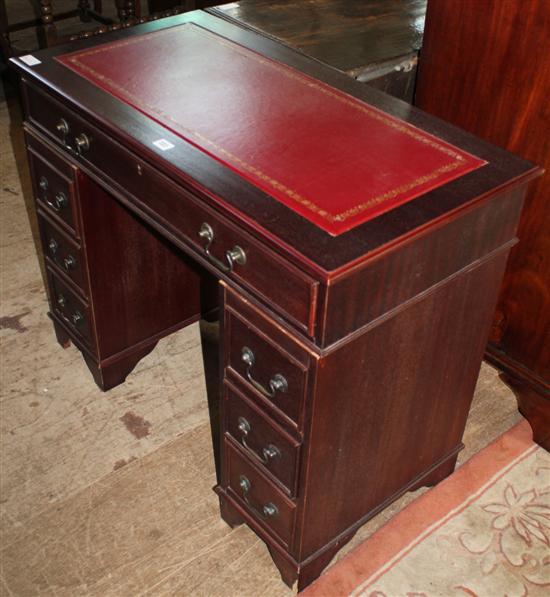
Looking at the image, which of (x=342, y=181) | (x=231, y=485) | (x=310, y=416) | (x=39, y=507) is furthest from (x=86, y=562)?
(x=342, y=181)

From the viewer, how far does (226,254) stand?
1.59 meters

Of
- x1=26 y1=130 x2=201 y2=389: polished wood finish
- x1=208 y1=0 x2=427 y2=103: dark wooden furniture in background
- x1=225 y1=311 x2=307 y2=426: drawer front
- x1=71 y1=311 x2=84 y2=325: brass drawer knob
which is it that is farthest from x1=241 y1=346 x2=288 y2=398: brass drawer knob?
x1=208 y1=0 x2=427 y2=103: dark wooden furniture in background

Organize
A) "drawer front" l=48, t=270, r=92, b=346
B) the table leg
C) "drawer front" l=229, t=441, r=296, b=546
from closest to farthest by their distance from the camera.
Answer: "drawer front" l=229, t=441, r=296, b=546, "drawer front" l=48, t=270, r=92, b=346, the table leg

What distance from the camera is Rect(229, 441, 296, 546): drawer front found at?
1812 mm

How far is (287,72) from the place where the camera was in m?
2.02

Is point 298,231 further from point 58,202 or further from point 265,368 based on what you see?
point 58,202

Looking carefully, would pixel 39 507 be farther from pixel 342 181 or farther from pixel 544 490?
pixel 544 490

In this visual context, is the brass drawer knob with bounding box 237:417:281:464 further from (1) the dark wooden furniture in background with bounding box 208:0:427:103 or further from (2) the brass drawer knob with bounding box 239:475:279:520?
(1) the dark wooden furniture in background with bounding box 208:0:427:103

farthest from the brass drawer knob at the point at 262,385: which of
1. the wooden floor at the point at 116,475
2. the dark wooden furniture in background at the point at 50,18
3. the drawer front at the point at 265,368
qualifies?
the dark wooden furniture in background at the point at 50,18

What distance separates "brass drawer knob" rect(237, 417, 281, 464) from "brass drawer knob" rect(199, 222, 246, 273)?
0.37 meters

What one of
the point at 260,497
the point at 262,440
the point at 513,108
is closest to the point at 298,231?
the point at 262,440

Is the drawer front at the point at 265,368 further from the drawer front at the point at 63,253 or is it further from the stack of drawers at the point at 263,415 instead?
the drawer front at the point at 63,253

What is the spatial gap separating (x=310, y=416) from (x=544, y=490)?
36.6 inches

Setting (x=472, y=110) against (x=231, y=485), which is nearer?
(x=231, y=485)
